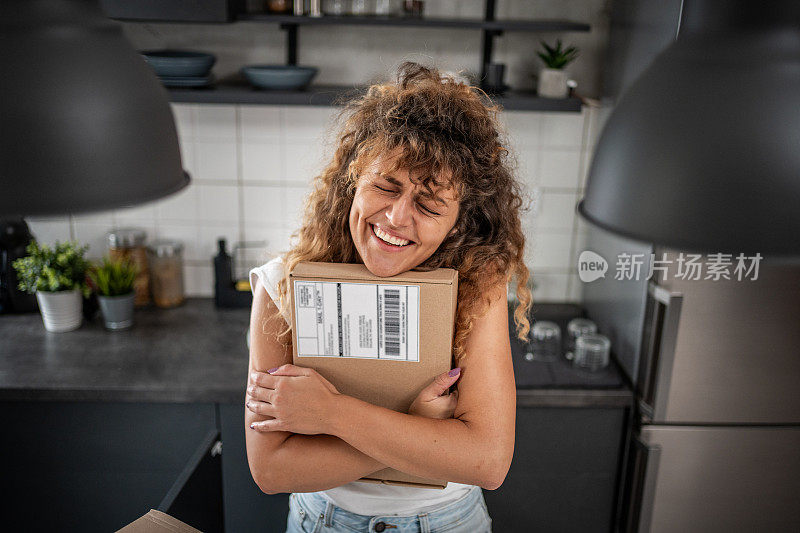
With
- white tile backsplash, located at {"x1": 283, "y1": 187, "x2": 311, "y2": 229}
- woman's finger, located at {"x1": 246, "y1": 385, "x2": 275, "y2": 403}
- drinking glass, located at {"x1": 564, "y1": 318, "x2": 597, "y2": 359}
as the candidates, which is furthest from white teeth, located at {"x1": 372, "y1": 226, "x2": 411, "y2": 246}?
white tile backsplash, located at {"x1": 283, "y1": 187, "x2": 311, "y2": 229}

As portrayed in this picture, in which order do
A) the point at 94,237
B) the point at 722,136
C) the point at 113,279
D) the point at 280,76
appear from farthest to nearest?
the point at 94,237, the point at 113,279, the point at 280,76, the point at 722,136

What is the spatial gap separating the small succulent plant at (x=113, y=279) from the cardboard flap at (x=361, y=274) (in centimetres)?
136

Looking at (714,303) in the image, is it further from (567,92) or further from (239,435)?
(239,435)

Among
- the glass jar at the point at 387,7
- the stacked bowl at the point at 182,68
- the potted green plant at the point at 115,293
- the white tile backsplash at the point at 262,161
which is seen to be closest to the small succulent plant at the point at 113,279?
the potted green plant at the point at 115,293

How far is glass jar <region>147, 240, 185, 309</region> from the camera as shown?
93.4 inches

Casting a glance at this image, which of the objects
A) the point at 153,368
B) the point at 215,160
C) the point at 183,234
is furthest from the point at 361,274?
the point at 183,234

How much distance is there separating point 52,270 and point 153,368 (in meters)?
0.53

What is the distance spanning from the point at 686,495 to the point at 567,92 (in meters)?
1.34

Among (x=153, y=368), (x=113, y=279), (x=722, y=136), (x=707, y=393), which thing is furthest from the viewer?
(x=113, y=279)

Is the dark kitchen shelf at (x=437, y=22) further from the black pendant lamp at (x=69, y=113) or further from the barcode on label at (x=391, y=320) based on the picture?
the black pendant lamp at (x=69, y=113)

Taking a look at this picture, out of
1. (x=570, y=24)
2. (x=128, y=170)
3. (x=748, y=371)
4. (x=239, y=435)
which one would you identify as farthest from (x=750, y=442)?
(x=128, y=170)

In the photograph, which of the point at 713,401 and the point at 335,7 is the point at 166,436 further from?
the point at 713,401

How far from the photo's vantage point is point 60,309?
2156mm

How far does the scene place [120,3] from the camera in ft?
6.40
